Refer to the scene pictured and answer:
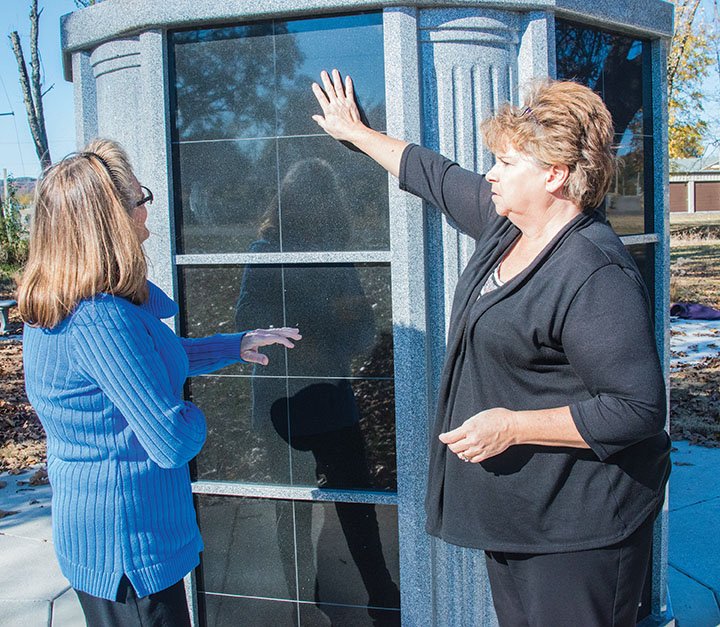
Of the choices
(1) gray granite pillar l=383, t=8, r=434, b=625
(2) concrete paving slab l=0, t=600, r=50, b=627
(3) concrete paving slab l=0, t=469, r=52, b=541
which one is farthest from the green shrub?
(1) gray granite pillar l=383, t=8, r=434, b=625

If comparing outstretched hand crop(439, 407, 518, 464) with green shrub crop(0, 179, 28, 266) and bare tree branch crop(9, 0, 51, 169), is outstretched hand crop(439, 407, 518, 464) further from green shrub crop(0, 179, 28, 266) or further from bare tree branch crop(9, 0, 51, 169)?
green shrub crop(0, 179, 28, 266)

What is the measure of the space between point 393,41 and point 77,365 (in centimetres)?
149

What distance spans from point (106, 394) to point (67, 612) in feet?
8.25

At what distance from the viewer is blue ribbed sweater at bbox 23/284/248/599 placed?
201 centimetres

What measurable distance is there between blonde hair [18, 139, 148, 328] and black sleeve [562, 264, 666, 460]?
1.13 metres

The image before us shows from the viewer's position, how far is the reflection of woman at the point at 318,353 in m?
2.89

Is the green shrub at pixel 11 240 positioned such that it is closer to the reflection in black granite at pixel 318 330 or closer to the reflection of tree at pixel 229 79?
the reflection of tree at pixel 229 79

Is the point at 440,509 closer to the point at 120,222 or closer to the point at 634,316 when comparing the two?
the point at 634,316

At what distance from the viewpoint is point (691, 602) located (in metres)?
3.94

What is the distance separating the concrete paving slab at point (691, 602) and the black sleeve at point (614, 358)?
221cm

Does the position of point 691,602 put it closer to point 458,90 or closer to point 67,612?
point 458,90

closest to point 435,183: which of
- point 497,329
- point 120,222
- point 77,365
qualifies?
point 497,329

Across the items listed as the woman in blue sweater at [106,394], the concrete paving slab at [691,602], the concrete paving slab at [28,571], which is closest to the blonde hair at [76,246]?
the woman in blue sweater at [106,394]

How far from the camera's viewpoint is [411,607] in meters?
2.93
